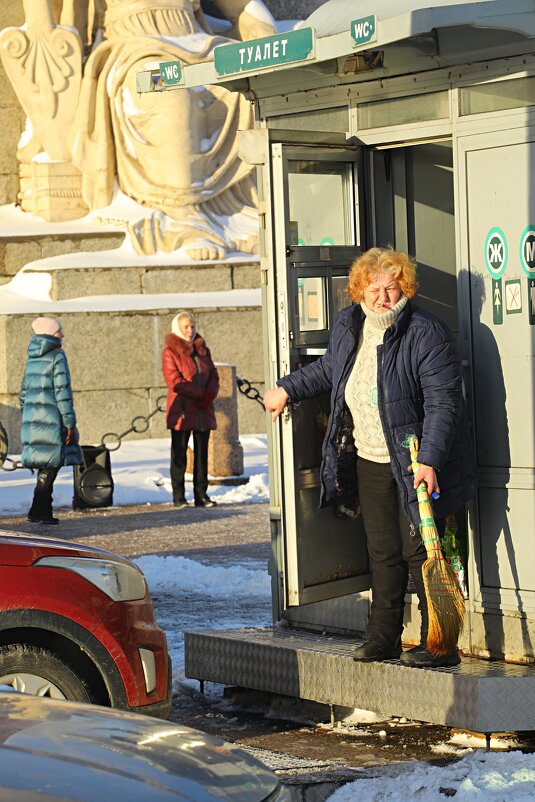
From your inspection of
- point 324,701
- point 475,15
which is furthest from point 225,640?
point 475,15

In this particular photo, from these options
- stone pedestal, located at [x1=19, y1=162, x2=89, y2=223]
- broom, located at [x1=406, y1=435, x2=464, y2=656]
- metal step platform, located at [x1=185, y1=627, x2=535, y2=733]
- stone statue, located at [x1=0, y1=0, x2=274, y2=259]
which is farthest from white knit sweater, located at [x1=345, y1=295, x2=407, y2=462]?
stone pedestal, located at [x1=19, y1=162, x2=89, y2=223]

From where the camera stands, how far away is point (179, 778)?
3.41 metres

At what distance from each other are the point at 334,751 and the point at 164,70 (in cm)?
302

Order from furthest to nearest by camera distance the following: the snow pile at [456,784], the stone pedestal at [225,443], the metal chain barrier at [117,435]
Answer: the stone pedestal at [225,443] → the metal chain barrier at [117,435] → the snow pile at [456,784]

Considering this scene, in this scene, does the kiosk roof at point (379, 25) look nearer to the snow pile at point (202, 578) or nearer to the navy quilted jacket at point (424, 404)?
the navy quilted jacket at point (424, 404)

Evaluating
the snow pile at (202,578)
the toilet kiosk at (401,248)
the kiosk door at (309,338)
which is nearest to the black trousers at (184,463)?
the snow pile at (202,578)

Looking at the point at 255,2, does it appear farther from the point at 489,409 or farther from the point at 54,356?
the point at 489,409

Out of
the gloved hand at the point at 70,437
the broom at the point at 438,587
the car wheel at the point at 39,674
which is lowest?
the car wheel at the point at 39,674

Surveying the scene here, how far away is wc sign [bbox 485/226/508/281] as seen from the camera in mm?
6586

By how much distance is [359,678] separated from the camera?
6465mm

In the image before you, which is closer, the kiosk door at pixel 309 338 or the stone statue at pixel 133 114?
the kiosk door at pixel 309 338

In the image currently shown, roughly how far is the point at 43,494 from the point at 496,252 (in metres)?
7.70

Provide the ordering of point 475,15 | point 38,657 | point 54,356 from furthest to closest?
1. point 54,356
2. point 475,15
3. point 38,657

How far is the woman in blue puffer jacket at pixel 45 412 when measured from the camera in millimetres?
13562
